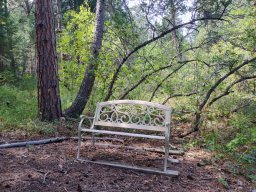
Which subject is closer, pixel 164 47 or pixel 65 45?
pixel 164 47

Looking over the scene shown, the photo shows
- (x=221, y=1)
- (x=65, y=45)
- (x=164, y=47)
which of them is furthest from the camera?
(x=65, y=45)

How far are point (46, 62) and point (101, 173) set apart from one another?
10.9 feet

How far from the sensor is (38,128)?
215 inches

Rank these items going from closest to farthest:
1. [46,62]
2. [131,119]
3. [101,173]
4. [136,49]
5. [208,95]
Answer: [101,173], [131,119], [208,95], [136,49], [46,62]

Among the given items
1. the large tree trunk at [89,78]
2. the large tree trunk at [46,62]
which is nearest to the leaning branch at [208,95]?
the large tree trunk at [89,78]

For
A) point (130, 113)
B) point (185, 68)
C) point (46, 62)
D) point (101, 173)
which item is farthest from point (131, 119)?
point (46, 62)

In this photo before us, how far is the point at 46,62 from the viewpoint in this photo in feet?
19.7

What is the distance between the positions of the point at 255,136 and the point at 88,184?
2.73 m

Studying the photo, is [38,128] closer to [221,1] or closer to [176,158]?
[176,158]

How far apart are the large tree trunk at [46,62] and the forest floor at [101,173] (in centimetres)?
162

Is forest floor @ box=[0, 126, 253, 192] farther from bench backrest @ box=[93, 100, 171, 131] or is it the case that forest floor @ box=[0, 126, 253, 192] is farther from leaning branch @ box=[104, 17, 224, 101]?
leaning branch @ box=[104, 17, 224, 101]

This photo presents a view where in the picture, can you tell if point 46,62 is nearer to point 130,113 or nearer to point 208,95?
point 130,113

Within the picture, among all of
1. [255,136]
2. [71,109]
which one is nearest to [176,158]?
[255,136]

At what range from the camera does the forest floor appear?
3.22m
